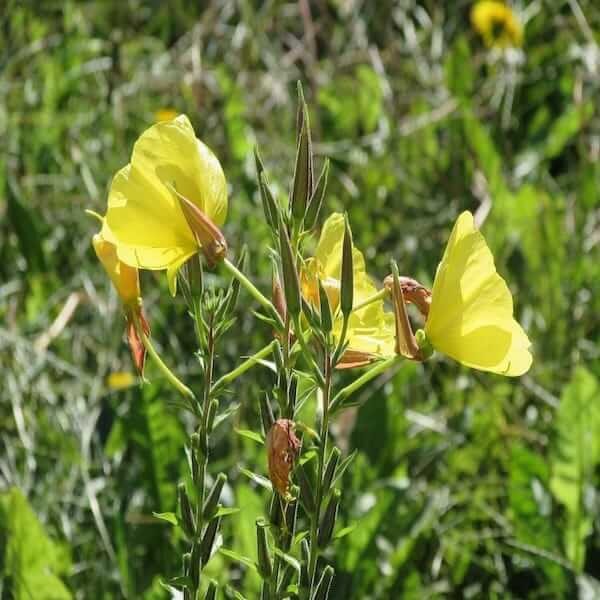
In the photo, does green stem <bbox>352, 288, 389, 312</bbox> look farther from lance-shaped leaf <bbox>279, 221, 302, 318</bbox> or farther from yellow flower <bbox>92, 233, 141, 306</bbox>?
yellow flower <bbox>92, 233, 141, 306</bbox>

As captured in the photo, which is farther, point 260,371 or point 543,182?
point 543,182

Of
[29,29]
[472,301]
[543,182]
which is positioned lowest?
[543,182]

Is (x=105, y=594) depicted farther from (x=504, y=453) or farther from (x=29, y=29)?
(x=29, y=29)

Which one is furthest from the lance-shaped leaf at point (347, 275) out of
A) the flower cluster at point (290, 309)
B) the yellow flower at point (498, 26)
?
the yellow flower at point (498, 26)

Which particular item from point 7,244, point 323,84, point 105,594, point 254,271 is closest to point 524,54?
point 323,84

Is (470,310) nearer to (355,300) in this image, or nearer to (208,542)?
(355,300)

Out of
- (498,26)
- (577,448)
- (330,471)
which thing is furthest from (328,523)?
(498,26)

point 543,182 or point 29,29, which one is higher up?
point 29,29
